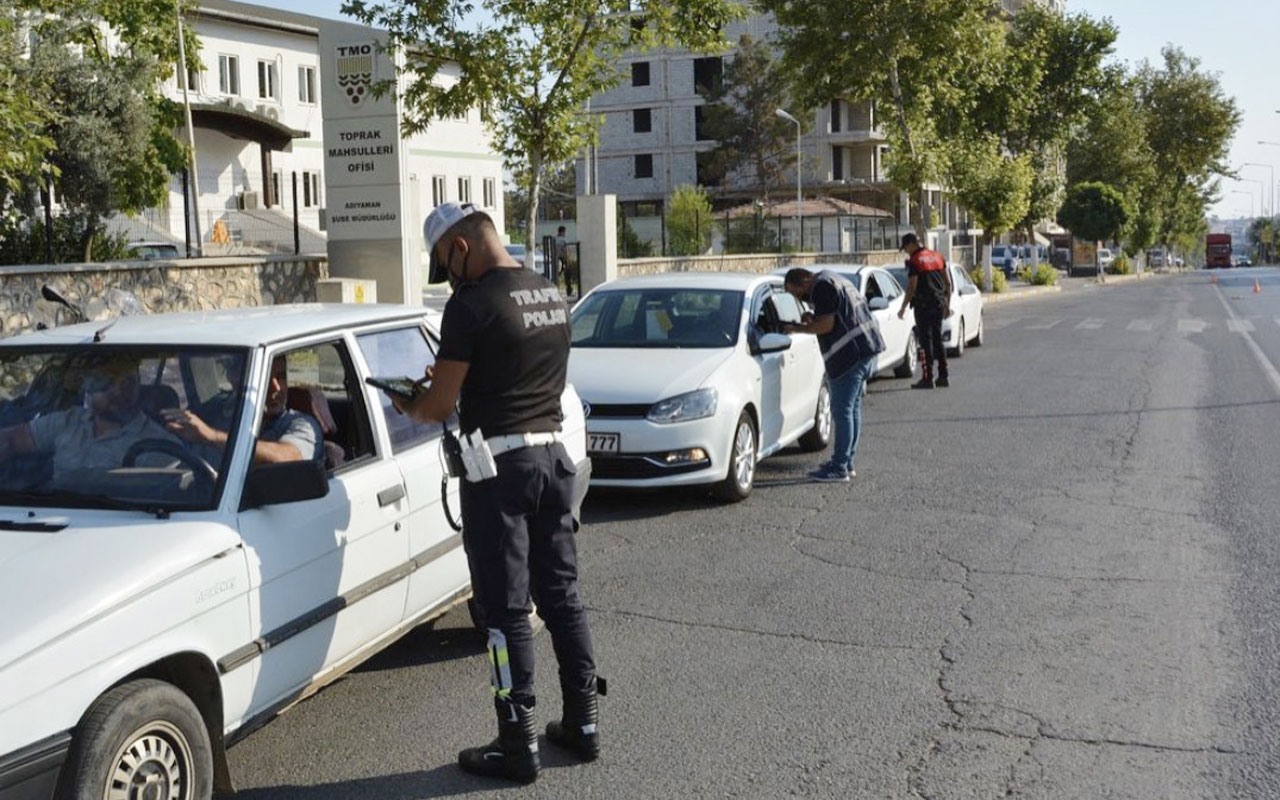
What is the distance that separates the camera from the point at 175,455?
14.3ft

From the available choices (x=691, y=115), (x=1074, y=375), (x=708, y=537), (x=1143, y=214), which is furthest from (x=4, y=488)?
(x=1143, y=214)

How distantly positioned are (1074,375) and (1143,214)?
6868cm

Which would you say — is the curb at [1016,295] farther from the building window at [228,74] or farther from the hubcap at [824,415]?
the hubcap at [824,415]

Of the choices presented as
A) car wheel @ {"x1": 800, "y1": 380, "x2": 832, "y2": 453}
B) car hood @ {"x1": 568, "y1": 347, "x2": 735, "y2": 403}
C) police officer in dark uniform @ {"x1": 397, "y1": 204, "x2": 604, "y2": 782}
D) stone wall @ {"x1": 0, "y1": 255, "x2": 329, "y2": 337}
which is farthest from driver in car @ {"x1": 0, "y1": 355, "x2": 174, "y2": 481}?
car wheel @ {"x1": 800, "y1": 380, "x2": 832, "y2": 453}

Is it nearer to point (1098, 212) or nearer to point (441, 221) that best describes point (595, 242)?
point (441, 221)

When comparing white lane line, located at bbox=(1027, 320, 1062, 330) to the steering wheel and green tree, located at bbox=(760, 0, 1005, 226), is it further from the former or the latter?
the steering wheel

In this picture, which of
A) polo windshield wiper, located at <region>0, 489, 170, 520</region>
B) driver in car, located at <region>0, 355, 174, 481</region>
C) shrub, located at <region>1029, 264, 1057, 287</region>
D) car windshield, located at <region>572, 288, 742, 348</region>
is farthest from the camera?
shrub, located at <region>1029, 264, 1057, 287</region>

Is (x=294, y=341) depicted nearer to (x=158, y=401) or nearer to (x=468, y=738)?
(x=158, y=401)

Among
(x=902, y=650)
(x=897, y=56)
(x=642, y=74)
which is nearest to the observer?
(x=902, y=650)

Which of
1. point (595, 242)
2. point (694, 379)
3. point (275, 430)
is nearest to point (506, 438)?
point (275, 430)

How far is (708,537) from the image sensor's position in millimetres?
8227

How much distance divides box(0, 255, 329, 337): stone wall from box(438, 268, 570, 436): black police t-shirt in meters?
7.76

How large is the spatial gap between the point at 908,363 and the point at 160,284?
31.5 ft

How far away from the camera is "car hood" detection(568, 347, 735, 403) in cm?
891
